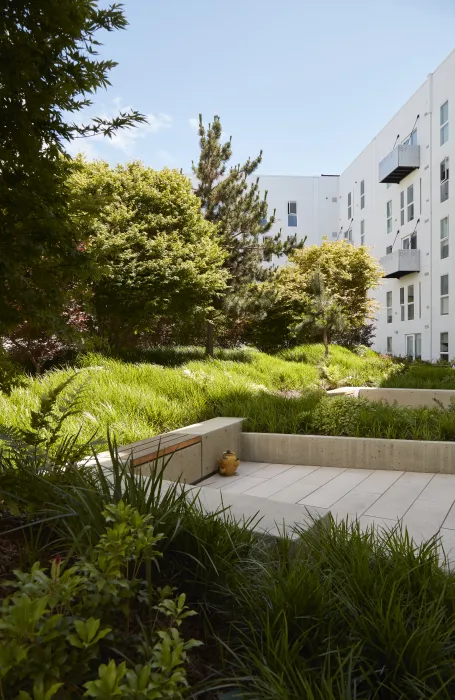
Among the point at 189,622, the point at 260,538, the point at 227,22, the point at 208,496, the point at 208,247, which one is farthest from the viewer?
the point at 208,247

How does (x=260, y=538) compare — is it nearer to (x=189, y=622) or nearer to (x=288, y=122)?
(x=189, y=622)

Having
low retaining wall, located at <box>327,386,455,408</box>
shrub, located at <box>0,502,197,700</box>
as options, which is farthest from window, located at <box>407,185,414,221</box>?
shrub, located at <box>0,502,197,700</box>

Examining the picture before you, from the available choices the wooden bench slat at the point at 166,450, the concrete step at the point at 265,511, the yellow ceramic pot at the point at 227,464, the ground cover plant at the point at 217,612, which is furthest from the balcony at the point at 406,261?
the ground cover plant at the point at 217,612

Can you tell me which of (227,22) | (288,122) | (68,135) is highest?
(288,122)

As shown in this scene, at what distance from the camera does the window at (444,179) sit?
17109 mm

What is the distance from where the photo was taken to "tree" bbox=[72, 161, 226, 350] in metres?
10.3

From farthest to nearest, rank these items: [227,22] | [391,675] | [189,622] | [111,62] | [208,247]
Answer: [208,247]
[227,22]
[111,62]
[189,622]
[391,675]

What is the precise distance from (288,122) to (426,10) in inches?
287

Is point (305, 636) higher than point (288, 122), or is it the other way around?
point (288, 122)

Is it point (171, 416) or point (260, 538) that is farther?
point (171, 416)

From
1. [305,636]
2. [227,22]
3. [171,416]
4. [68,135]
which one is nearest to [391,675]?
[305,636]

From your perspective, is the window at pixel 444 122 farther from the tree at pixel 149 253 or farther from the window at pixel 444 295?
the tree at pixel 149 253

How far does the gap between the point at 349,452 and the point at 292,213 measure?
24.5 meters

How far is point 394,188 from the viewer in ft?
70.6
